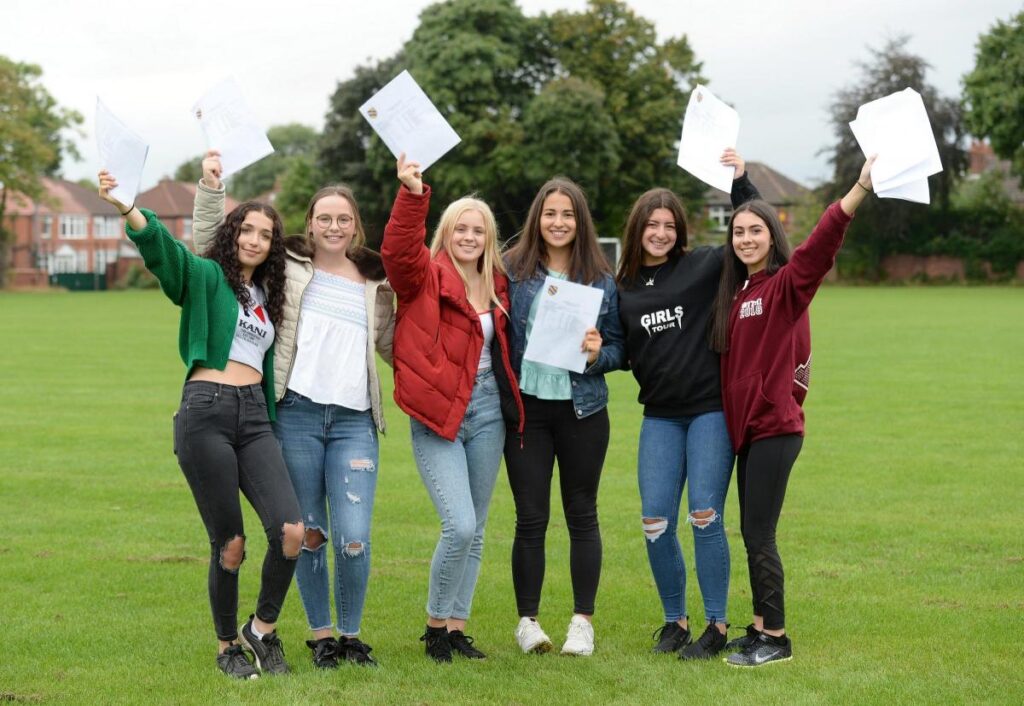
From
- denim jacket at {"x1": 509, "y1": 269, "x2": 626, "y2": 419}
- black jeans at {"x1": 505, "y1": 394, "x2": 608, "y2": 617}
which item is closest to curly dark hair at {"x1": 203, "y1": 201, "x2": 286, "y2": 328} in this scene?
denim jacket at {"x1": 509, "y1": 269, "x2": 626, "y2": 419}

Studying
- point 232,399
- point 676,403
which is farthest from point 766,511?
point 232,399

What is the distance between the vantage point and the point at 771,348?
565 cm

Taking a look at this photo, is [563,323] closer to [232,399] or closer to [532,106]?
[232,399]

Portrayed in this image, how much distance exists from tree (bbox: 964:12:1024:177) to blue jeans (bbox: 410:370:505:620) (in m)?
55.1

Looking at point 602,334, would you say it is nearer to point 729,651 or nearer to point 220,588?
point 729,651

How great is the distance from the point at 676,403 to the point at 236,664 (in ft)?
7.56

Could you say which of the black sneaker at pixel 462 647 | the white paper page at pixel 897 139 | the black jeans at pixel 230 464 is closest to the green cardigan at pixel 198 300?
the black jeans at pixel 230 464

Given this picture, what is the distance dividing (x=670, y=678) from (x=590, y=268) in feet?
6.28

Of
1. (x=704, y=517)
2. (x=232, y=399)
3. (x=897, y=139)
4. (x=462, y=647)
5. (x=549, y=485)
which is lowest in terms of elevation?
(x=462, y=647)

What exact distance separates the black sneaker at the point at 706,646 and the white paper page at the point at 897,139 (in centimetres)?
218

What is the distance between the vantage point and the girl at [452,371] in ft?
18.3

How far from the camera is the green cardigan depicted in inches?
208

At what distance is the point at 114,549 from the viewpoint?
8.29 m

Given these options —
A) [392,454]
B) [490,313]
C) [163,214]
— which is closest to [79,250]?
[163,214]
